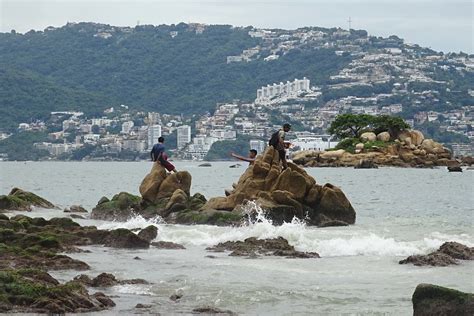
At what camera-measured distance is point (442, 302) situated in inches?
614

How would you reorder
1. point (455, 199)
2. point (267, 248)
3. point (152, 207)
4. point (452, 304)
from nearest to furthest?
point (452, 304), point (267, 248), point (152, 207), point (455, 199)

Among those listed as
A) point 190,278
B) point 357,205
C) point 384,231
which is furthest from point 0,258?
point 357,205

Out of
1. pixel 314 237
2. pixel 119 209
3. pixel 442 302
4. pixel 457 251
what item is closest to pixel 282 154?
pixel 314 237

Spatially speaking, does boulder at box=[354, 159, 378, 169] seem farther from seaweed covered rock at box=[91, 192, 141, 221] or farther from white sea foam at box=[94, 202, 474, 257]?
white sea foam at box=[94, 202, 474, 257]

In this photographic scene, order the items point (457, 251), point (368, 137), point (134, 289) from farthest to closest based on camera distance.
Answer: point (368, 137), point (457, 251), point (134, 289)

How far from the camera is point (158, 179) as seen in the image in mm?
37969

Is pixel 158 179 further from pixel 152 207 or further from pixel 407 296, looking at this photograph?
pixel 407 296

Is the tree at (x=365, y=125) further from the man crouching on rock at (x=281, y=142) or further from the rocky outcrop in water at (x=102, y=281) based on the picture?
the rocky outcrop in water at (x=102, y=281)

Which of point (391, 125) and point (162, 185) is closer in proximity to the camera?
point (162, 185)

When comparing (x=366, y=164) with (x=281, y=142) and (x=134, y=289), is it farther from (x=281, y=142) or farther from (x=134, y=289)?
(x=134, y=289)

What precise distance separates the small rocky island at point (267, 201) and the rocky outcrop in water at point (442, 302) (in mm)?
17106

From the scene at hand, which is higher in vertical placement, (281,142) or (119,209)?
(281,142)

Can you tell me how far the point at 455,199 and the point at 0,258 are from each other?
40.7 meters

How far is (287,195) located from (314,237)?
17.3 feet
